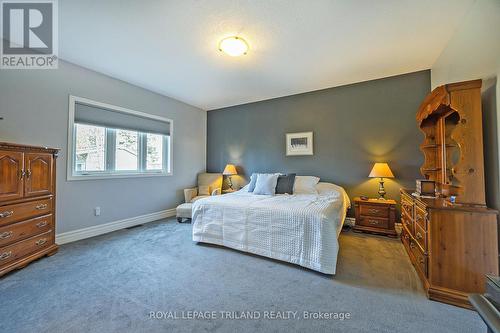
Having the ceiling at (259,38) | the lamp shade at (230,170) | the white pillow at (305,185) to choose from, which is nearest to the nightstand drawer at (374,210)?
the white pillow at (305,185)

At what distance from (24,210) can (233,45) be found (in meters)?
2.93

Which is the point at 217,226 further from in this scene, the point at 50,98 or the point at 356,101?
the point at 356,101

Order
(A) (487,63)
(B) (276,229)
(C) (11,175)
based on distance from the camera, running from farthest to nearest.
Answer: (B) (276,229)
(C) (11,175)
(A) (487,63)

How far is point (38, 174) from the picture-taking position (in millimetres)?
2309

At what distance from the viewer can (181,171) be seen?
4.63 meters

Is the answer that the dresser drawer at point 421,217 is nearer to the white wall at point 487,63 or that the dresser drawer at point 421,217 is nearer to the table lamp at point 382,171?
the white wall at point 487,63

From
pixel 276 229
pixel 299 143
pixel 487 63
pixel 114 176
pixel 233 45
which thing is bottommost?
pixel 276 229

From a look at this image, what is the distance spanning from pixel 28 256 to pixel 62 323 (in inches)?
52.2

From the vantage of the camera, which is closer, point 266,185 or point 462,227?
point 462,227

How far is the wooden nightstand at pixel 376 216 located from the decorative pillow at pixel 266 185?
4.44 feet

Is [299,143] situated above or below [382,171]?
Answer: above

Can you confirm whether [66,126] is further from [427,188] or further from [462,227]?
[427,188]

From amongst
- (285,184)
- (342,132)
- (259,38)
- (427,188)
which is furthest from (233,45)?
(427,188)

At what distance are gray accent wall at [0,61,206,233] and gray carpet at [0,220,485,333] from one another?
739mm
